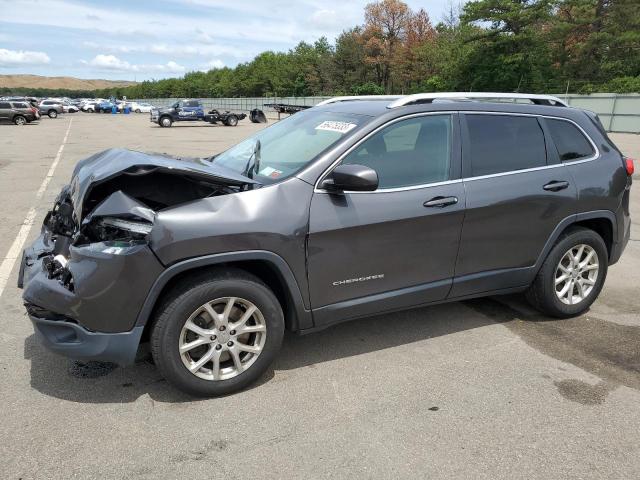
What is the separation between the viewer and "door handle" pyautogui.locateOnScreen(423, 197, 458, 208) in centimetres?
355

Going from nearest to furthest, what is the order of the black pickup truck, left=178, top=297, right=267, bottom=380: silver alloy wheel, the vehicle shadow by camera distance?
left=178, top=297, right=267, bottom=380: silver alloy wheel
the vehicle shadow
the black pickup truck

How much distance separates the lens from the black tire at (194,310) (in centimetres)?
294

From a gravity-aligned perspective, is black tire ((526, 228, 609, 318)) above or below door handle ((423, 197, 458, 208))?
below

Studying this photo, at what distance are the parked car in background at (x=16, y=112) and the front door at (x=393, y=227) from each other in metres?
42.0

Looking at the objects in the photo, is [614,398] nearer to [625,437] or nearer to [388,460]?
[625,437]

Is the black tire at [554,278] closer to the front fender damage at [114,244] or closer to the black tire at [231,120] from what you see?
the front fender damage at [114,244]

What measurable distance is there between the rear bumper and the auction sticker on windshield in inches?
71.6

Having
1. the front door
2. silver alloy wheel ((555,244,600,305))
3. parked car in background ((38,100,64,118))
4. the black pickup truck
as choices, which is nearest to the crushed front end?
the front door

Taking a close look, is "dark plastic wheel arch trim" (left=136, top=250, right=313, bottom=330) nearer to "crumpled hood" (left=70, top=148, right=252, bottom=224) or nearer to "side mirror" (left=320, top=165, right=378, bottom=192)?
"crumpled hood" (left=70, top=148, right=252, bottom=224)

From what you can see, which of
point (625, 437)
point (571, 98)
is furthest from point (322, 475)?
point (571, 98)

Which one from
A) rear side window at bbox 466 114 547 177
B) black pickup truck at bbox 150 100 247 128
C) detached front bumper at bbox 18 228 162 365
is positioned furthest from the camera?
black pickup truck at bbox 150 100 247 128

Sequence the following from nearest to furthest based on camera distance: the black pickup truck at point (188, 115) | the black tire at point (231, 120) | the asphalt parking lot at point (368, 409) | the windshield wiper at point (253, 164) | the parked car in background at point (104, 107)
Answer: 1. the asphalt parking lot at point (368, 409)
2. the windshield wiper at point (253, 164)
3. the black pickup truck at point (188, 115)
4. the black tire at point (231, 120)
5. the parked car in background at point (104, 107)

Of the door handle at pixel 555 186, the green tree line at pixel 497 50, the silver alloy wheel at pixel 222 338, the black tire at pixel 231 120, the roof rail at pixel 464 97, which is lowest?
the silver alloy wheel at pixel 222 338

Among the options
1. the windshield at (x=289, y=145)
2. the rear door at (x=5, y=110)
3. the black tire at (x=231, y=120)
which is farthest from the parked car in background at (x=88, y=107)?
the windshield at (x=289, y=145)
